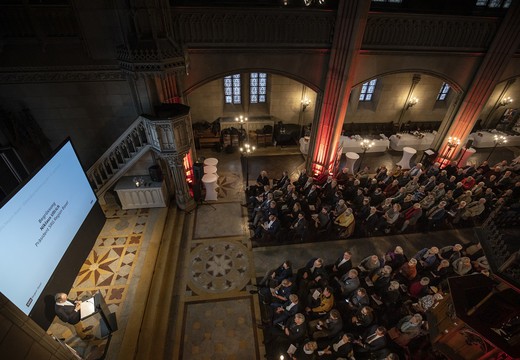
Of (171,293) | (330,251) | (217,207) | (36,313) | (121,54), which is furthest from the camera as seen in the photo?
(217,207)

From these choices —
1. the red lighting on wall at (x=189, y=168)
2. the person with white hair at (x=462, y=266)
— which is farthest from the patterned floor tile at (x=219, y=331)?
the person with white hair at (x=462, y=266)

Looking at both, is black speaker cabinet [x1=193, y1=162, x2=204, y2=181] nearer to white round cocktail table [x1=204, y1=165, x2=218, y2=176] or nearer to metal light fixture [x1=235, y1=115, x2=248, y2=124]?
white round cocktail table [x1=204, y1=165, x2=218, y2=176]

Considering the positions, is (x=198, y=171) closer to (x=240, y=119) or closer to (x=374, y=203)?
(x=240, y=119)

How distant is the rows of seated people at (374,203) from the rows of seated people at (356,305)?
1529 mm

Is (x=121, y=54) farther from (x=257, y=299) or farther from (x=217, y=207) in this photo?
(x=257, y=299)

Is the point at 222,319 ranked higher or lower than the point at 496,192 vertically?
lower

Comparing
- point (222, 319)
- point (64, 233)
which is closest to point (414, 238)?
point (222, 319)

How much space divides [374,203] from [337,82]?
456 cm

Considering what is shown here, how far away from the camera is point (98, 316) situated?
19.1ft

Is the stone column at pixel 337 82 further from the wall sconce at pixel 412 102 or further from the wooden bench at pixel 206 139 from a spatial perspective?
the wall sconce at pixel 412 102

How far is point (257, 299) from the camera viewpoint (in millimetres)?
6973

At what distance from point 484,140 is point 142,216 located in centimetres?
1747

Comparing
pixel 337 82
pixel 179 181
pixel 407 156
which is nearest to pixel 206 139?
pixel 179 181

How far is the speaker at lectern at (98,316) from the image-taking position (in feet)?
17.0
